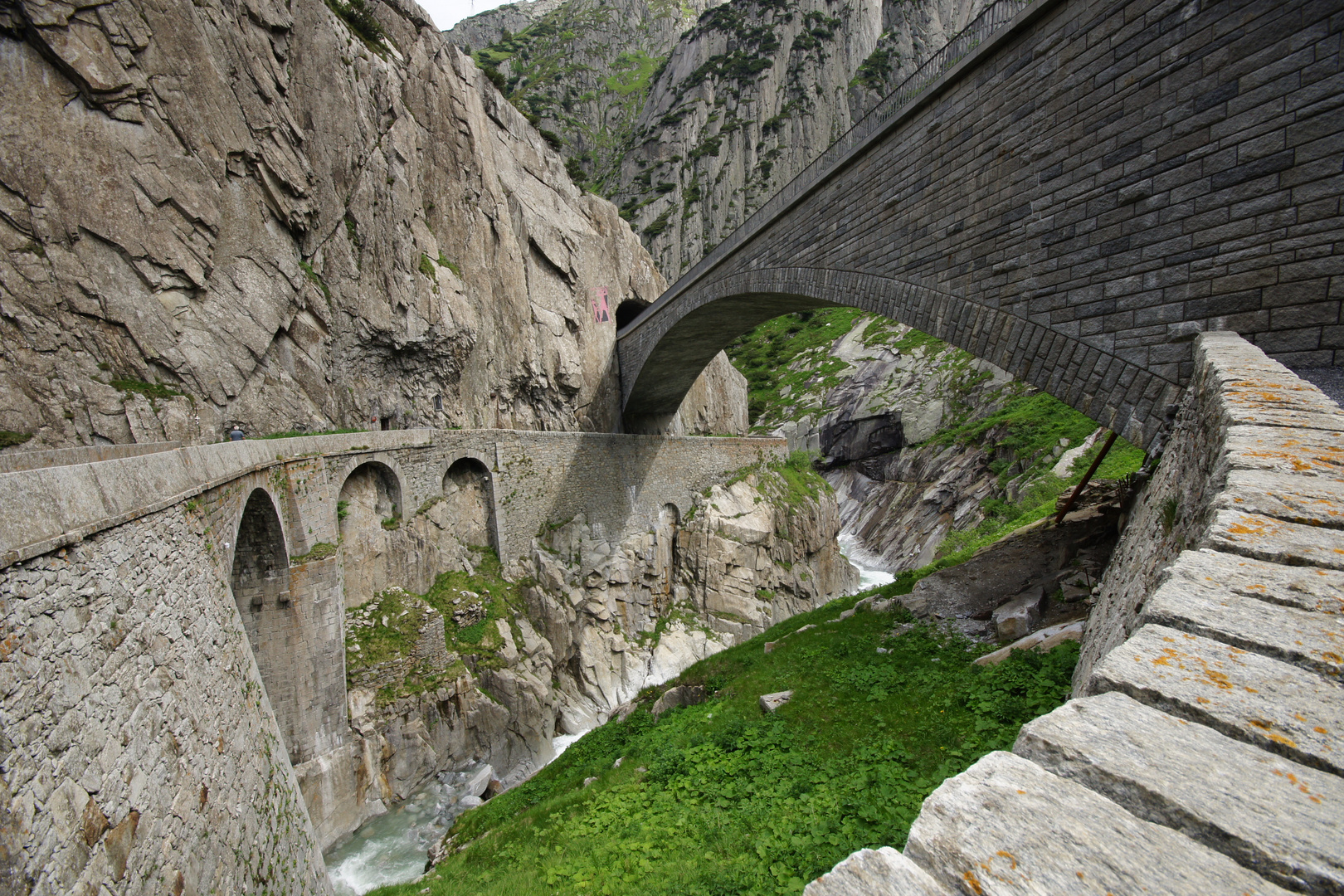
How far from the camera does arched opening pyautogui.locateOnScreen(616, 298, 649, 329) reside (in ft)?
87.2

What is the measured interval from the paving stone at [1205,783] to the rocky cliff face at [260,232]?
16303 mm

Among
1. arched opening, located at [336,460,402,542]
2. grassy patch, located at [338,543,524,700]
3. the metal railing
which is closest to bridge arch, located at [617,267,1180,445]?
the metal railing

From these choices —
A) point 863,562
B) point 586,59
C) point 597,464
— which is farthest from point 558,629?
point 586,59

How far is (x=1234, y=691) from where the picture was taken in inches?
49.3

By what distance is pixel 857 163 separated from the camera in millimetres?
10484

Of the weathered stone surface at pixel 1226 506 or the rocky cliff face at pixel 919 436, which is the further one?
the rocky cliff face at pixel 919 436

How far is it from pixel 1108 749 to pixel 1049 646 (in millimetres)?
5547

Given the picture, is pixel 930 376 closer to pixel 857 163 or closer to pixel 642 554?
pixel 642 554

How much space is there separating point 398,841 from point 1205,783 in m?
13.2

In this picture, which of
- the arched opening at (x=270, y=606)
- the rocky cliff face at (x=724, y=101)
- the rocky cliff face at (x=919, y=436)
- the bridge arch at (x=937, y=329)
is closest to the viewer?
the bridge arch at (x=937, y=329)

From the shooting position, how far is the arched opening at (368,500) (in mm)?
12398

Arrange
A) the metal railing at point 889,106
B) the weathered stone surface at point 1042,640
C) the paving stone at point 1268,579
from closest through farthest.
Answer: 1. the paving stone at point 1268,579
2. the weathered stone surface at point 1042,640
3. the metal railing at point 889,106

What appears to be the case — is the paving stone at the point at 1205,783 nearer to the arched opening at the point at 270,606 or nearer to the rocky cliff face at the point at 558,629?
the arched opening at the point at 270,606

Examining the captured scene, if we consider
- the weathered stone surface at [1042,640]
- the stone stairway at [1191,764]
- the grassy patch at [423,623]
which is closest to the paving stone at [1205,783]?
the stone stairway at [1191,764]
